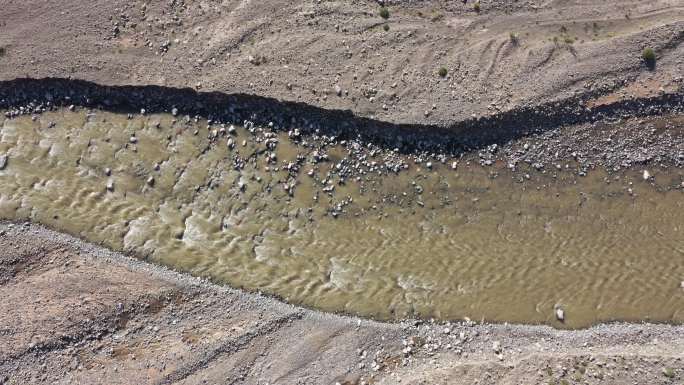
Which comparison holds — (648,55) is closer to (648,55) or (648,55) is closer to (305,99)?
(648,55)

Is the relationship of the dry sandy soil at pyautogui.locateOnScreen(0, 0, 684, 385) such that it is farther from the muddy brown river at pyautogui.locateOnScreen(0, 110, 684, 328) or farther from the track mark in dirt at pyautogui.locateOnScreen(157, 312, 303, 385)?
the muddy brown river at pyautogui.locateOnScreen(0, 110, 684, 328)

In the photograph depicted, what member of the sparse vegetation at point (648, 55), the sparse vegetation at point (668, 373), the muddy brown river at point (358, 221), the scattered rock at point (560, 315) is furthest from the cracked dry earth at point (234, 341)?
the sparse vegetation at point (648, 55)

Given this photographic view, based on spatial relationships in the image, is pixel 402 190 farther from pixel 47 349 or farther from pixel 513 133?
pixel 47 349

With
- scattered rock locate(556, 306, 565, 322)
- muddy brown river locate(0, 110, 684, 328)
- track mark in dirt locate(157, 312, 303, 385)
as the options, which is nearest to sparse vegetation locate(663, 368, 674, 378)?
muddy brown river locate(0, 110, 684, 328)

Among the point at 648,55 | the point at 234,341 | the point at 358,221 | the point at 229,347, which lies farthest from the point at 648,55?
the point at 229,347

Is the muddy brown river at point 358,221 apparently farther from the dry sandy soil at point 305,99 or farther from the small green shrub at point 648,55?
the small green shrub at point 648,55

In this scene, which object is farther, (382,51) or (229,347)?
(382,51)
